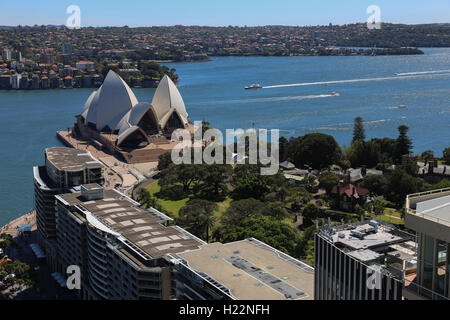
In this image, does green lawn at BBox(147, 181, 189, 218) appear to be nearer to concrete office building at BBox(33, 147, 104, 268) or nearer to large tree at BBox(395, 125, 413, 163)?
concrete office building at BBox(33, 147, 104, 268)

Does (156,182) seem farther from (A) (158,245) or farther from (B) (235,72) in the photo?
(B) (235,72)

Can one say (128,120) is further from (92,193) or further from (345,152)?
(92,193)

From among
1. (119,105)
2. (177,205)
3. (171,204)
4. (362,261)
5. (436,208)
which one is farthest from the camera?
(119,105)

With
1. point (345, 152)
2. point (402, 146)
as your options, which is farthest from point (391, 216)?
point (345, 152)

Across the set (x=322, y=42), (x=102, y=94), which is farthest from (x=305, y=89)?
(x=322, y=42)

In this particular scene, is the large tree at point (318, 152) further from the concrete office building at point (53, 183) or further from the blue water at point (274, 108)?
the concrete office building at point (53, 183)

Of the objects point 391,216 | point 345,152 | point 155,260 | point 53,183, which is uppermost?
point 53,183

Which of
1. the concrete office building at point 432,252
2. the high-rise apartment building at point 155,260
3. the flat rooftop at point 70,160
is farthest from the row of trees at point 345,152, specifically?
the concrete office building at point 432,252

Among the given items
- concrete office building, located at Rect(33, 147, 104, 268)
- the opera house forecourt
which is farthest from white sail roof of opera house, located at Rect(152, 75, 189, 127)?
concrete office building, located at Rect(33, 147, 104, 268)
